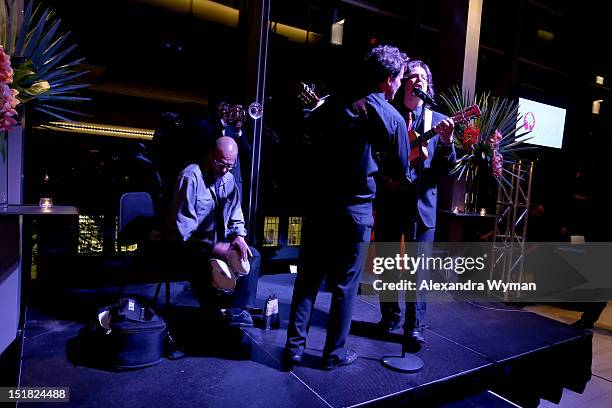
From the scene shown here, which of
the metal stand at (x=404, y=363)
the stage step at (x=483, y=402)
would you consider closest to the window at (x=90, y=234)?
the metal stand at (x=404, y=363)

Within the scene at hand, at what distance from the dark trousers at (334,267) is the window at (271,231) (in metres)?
2.35

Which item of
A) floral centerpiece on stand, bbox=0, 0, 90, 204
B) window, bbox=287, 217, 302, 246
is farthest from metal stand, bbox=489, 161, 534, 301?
floral centerpiece on stand, bbox=0, 0, 90, 204

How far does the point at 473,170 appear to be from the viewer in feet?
14.1

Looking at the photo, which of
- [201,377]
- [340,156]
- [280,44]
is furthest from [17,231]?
[280,44]

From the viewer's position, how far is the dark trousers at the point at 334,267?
2.26 metres

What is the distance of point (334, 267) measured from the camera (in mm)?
2297

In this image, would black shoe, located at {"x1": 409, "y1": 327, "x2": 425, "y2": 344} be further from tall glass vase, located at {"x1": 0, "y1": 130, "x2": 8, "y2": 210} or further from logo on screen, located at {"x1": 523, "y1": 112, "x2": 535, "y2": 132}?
logo on screen, located at {"x1": 523, "y1": 112, "x2": 535, "y2": 132}

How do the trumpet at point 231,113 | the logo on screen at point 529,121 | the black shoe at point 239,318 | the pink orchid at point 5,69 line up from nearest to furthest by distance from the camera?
the pink orchid at point 5,69, the black shoe at point 239,318, the trumpet at point 231,113, the logo on screen at point 529,121

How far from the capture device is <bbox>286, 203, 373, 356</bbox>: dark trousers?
226 cm

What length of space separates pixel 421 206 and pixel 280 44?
2.70 metres

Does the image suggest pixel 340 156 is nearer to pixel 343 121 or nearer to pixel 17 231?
pixel 343 121

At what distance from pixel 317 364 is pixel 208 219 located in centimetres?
116

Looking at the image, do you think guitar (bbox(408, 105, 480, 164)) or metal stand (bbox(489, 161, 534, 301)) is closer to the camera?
guitar (bbox(408, 105, 480, 164))

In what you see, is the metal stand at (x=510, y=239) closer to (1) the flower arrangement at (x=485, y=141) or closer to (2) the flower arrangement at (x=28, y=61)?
(1) the flower arrangement at (x=485, y=141)
